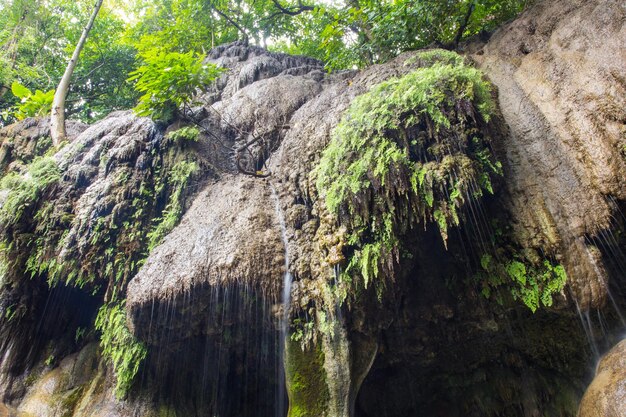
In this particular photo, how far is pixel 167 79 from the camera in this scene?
243 inches

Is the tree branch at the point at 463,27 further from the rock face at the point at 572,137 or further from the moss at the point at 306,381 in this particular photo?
the moss at the point at 306,381

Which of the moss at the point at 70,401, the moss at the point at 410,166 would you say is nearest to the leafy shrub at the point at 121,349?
the moss at the point at 70,401

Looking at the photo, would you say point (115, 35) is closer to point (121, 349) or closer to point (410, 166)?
A: point (121, 349)

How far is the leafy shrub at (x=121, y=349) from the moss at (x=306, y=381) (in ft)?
8.07

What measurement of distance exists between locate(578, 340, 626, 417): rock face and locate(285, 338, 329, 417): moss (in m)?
2.84

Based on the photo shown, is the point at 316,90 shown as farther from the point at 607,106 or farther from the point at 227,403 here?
the point at 227,403

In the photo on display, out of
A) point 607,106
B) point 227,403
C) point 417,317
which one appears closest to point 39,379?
point 227,403

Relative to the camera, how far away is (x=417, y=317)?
5.03 metres

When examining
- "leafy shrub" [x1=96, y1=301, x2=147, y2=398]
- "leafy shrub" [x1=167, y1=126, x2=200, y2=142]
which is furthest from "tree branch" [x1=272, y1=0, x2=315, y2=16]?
"leafy shrub" [x1=96, y1=301, x2=147, y2=398]

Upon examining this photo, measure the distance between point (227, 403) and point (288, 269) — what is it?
2.96 meters

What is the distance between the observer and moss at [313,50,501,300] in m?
3.79

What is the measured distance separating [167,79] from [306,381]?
225 inches

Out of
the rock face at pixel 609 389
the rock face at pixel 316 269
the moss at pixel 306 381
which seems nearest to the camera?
the rock face at pixel 609 389

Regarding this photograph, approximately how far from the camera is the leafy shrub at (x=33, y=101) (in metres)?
10.1
